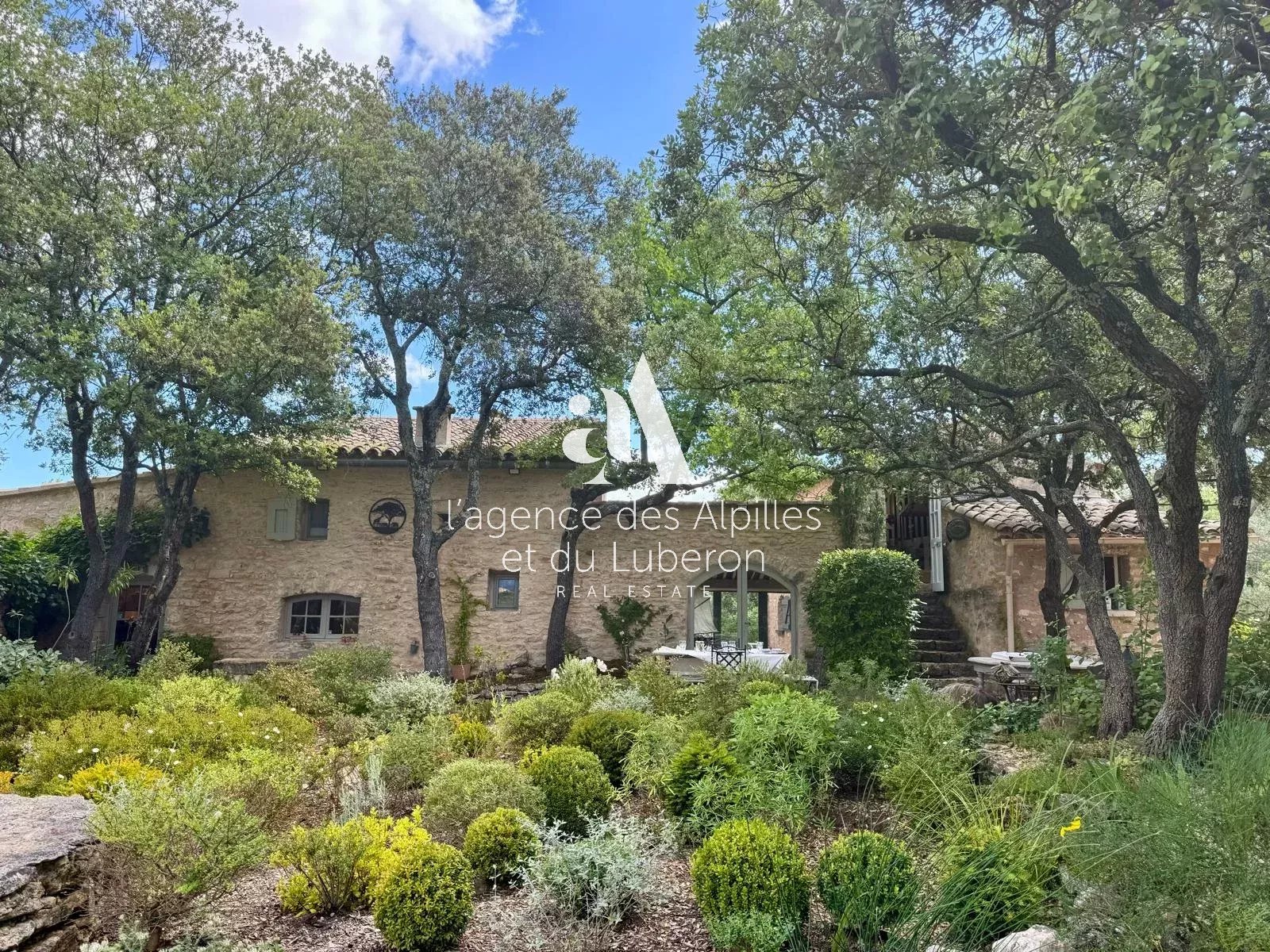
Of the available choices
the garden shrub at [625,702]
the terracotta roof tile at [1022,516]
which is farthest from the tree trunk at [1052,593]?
the garden shrub at [625,702]

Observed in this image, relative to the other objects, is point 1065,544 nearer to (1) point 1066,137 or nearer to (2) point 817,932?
(1) point 1066,137

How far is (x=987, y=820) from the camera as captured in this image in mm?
4418

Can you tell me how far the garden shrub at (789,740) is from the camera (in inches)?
232

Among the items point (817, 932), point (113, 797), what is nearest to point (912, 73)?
point (817, 932)

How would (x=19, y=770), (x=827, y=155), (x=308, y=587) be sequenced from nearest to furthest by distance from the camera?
(x=827, y=155) < (x=19, y=770) < (x=308, y=587)

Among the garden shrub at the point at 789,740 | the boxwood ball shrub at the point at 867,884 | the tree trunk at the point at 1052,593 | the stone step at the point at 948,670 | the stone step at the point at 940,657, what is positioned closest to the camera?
the boxwood ball shrub at the point at 867,884

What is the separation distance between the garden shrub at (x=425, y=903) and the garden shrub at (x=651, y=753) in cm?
212

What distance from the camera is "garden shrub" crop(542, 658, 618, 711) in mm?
8961

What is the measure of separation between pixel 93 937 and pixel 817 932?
332 cm

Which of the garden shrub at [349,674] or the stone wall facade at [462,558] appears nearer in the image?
the garden shrub at [349,674]

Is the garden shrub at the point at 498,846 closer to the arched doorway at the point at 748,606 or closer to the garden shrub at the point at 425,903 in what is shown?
the garden shrub at the point at 425,903

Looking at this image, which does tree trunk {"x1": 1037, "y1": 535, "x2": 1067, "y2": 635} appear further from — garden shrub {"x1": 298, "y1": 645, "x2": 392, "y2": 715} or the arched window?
the arched window

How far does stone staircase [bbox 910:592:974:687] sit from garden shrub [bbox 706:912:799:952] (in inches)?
402

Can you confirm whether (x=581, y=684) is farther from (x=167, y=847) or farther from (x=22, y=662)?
(x=22, y=662)
